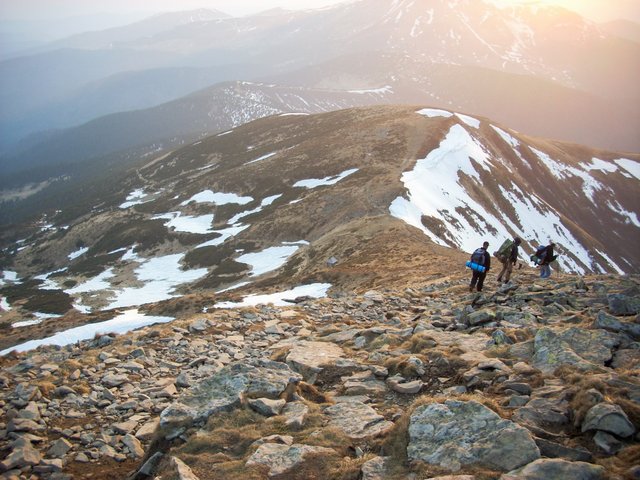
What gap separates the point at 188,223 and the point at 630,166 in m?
145

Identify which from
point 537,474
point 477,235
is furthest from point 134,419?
point 477,235

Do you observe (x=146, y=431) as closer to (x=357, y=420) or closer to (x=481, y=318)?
(x=357, y=420)

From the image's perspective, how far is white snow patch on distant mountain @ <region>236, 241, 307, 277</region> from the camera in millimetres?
56219

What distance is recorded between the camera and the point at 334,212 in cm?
6550

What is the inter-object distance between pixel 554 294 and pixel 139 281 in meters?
64.6

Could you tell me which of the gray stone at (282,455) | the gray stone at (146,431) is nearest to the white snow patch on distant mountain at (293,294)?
the gray stone at (146,431)

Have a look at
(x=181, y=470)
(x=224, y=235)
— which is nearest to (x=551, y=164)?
(x=224, y=235)

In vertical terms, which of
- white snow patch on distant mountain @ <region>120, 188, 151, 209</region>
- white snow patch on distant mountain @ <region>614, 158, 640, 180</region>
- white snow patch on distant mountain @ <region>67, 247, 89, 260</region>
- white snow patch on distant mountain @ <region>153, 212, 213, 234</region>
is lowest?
white snow patch on distant mountain @ <region>614, 158, 640, 180</region>

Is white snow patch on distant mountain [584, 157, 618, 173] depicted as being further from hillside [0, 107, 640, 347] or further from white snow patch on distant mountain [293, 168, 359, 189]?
white snow patch on distant mountain [293, 168, 359, 189]

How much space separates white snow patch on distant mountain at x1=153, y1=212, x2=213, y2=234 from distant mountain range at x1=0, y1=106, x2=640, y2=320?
19.5 inches

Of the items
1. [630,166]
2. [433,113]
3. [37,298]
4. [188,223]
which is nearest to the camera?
[37,298]

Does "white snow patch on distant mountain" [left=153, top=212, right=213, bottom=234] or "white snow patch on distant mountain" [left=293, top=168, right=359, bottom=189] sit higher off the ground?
"white snow patch on distant mountain" [left=293, top=168, right=359, bottom=189]

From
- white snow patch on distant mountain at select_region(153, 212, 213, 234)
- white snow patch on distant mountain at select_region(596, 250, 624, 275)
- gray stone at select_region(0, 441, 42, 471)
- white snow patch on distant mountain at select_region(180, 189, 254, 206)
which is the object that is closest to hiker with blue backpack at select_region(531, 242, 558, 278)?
gray stone at select_region(0, 441, 42, 471)

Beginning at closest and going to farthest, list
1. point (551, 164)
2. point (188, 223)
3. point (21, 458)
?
point (21, 458) < point (188, 223) < point (551, 164)
